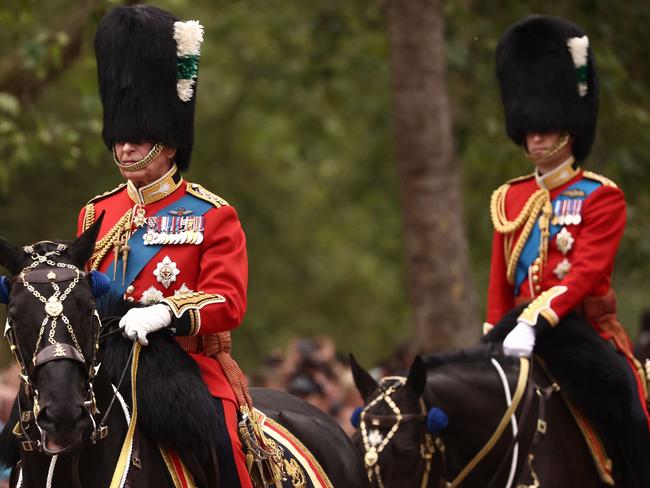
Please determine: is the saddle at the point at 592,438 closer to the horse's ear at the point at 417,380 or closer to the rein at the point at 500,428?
the rein at the point at 500,428

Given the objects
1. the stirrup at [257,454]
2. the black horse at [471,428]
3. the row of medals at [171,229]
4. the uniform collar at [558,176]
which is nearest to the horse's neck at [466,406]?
the black horse at [471,428]

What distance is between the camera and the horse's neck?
7.87 m

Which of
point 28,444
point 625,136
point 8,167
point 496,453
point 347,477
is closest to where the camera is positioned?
point 28,444

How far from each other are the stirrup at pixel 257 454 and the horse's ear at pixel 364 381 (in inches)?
63.5

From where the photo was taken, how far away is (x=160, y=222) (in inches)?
248

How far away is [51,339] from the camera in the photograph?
5227 millimetres

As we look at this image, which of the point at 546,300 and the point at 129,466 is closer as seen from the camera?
the point at 129,466

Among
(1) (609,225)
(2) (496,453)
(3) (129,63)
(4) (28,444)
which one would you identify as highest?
(3) (129,63)

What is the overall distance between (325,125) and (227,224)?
14337 millimetres

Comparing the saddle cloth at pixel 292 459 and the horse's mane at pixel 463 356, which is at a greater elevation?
the horse's mane at pixel 463 356

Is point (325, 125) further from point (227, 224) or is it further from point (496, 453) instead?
point (227, 224)

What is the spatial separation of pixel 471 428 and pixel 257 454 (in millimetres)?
1972

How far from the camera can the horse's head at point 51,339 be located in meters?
5.19

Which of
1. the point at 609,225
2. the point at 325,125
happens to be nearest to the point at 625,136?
the point at 325,125
